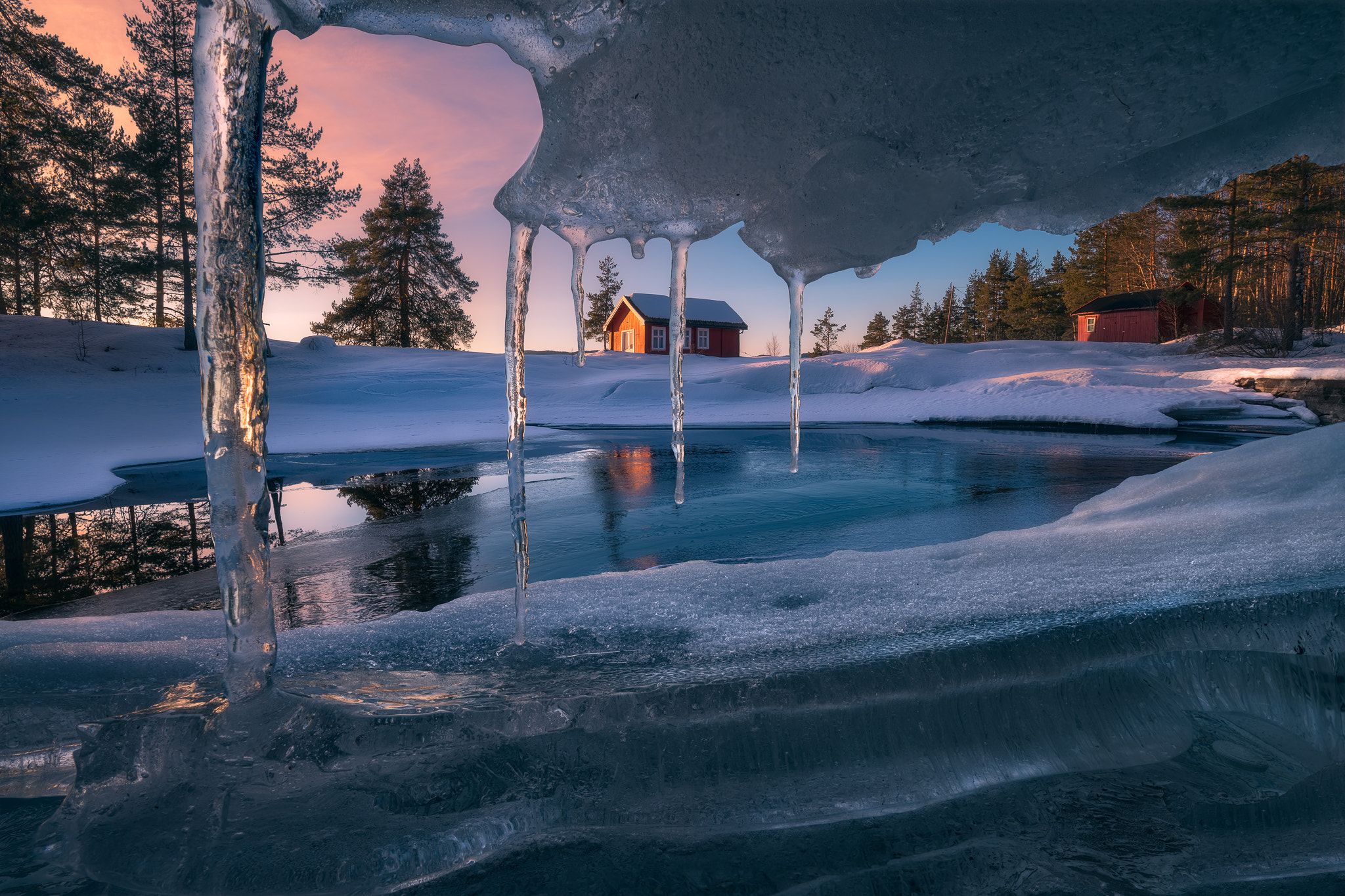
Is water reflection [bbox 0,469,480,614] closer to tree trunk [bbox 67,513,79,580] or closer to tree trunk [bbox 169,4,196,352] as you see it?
tree trunk [bbox 67,513,79,580]

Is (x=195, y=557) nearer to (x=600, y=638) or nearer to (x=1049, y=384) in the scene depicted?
(x=600, y=638)

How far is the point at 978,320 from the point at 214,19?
65.1m

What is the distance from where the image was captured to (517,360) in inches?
102

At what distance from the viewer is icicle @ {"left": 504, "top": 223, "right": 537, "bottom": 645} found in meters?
2.44

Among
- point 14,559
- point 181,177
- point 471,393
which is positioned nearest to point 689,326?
point 471,393

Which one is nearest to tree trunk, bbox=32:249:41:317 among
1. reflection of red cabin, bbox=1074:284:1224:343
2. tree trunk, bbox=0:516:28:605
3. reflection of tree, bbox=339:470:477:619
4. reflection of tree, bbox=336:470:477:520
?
reflection of tree, bbox=336:470:477:520

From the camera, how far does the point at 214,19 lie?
68.1 inches

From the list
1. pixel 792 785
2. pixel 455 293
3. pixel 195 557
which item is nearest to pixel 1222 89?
pixel 792 785

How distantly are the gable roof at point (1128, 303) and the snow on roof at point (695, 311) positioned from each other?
18743 mm

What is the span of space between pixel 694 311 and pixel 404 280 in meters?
15.2

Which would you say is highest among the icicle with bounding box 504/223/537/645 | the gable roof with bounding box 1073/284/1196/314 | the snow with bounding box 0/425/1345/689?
the gable roof with bounding box 1073/284/1196/314

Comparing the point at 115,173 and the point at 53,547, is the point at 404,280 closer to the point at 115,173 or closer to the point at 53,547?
the point at 115,173

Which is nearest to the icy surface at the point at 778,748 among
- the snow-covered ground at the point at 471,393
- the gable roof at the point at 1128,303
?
the snow-covered ground at the point at 471,393

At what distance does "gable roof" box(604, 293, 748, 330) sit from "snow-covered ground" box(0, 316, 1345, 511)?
11.7m
